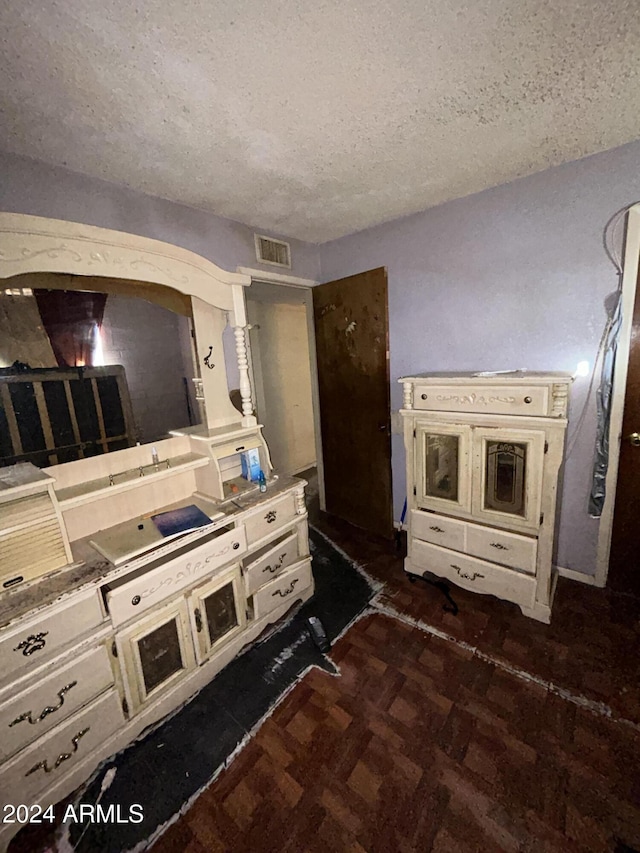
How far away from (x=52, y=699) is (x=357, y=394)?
243cm

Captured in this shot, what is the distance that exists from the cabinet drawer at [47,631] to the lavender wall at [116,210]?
5.54 feet

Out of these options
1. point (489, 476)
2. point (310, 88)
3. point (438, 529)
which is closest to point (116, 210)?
point (310, 88)

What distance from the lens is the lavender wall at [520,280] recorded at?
1868 mm

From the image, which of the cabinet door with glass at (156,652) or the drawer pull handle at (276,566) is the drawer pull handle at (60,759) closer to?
the cabinet door with glass at (156,652)

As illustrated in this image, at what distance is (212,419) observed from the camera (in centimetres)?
199

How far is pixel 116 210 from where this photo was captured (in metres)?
1.75

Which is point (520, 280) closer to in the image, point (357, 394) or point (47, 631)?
point (357, 394)

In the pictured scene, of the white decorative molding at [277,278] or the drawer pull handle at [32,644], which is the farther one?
Answer: the white decorative molding at [277,278]

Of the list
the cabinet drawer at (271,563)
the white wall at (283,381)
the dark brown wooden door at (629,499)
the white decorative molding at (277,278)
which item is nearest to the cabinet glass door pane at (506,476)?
the dark brown wooden door at (629,499)

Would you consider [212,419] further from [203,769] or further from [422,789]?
[422,789]

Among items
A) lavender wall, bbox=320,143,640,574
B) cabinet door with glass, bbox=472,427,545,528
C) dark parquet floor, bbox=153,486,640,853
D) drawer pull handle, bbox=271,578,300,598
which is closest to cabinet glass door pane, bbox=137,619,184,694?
dark parquet floor, bbox=153,486,640,853

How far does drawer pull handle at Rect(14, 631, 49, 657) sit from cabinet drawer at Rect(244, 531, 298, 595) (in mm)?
857

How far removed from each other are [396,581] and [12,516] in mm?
2157

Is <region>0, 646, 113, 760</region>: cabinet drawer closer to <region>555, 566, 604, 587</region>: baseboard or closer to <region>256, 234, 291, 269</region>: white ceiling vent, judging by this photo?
<region>256, 234, 291, 269</region>: white ceiling vent
